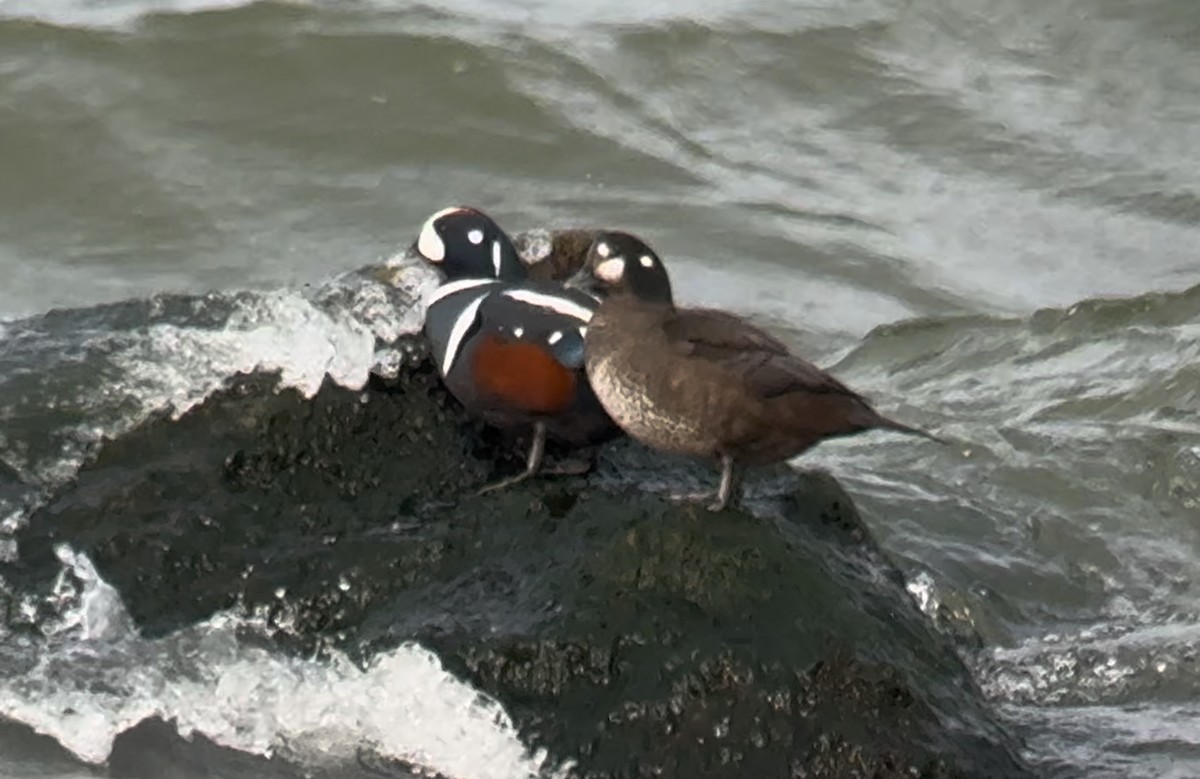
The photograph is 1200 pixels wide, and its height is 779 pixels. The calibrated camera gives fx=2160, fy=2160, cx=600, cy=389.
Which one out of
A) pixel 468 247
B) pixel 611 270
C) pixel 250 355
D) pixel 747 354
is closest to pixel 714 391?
pixel 747 354

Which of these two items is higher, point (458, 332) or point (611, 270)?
point (611, 270)

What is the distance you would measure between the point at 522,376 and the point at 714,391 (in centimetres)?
42

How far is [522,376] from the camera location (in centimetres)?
439

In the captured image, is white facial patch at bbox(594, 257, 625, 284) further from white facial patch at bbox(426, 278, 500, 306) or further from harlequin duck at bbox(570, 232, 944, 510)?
white facial patch at bbox(426, 278, 500, 306)

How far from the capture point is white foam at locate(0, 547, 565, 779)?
405 centimetres

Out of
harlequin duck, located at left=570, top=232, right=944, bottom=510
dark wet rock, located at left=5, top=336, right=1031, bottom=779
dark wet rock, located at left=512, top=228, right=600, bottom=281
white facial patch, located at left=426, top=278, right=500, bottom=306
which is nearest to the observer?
dark wet rock, located at left=5, top=336, right=1031, bottom=779

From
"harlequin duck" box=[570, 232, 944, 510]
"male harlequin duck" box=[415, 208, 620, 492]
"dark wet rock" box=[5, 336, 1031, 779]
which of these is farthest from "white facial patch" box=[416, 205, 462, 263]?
"harlequin duck" box=[570, 232, 944, 510]

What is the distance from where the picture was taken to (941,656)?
418 cm

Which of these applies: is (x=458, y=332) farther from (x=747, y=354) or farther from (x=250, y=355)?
(x=747, y=354)

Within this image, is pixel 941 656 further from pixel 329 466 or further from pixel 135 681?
pixel 135 681

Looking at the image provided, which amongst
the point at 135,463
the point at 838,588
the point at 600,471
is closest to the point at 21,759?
the point at 135,463

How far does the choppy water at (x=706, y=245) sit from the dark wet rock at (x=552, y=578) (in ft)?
0.28

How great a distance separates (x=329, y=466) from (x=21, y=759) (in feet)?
2.74

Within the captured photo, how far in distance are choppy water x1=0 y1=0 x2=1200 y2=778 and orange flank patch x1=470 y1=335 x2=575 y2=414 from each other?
35cm
